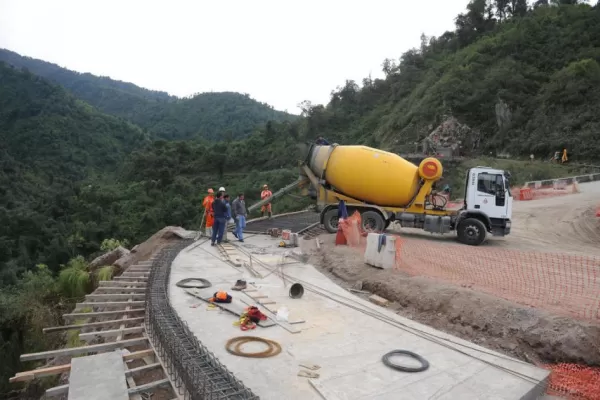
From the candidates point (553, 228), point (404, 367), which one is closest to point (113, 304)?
point (404, 367)

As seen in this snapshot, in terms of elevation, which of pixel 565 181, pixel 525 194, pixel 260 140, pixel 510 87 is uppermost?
pixel 510 87

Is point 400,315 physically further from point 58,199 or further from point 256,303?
point 58,199

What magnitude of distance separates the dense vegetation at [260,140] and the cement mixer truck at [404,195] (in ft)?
7.83

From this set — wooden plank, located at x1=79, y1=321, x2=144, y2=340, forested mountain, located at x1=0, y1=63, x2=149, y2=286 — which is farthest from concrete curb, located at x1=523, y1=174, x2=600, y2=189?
forested mountain, located at x1=0, y1=63, x2=149, y2=286

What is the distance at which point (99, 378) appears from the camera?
422 centimetres

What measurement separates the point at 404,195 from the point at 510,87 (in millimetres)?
33610

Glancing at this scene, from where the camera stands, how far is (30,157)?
6950cm

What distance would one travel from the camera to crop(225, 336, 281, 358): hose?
4.89m

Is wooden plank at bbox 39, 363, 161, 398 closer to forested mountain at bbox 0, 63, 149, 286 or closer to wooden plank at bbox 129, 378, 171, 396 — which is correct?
wooden plank at bbox 129, 378, 171, 396

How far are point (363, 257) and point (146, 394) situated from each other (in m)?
6.24

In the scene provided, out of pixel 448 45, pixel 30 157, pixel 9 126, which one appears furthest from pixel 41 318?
pixel 9 126

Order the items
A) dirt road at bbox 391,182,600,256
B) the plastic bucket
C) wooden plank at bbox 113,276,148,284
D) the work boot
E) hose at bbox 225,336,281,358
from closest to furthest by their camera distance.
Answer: hose at bbox 225,336,281,358
the plastic bucket
the work boot
wooden plank at bbox 113,276,148,284
dirt road at bbox 391,182,600,256

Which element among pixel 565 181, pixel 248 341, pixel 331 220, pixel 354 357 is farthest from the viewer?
pixel 565 181

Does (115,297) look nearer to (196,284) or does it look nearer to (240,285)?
(196,284)
